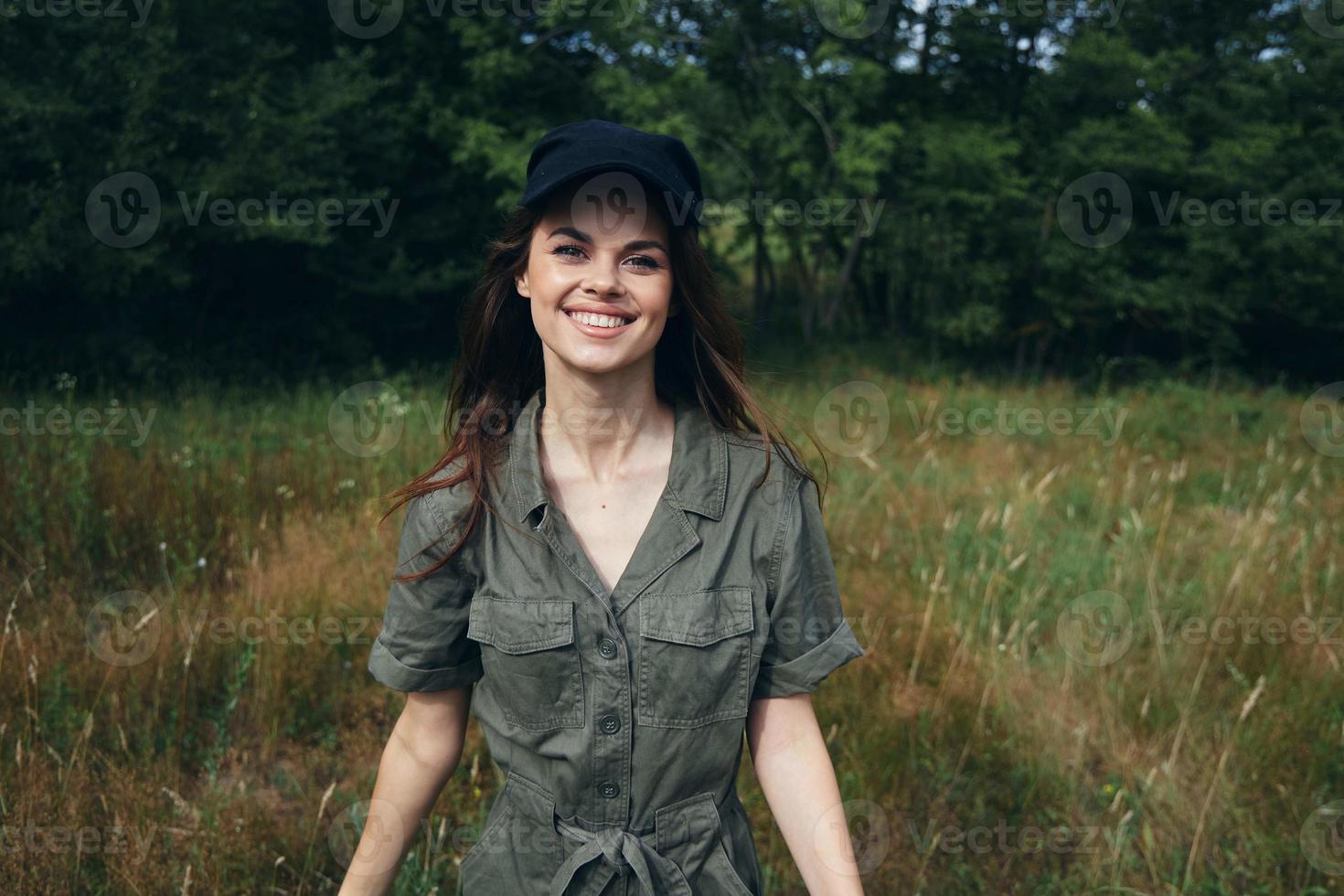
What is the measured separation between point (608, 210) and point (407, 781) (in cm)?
104

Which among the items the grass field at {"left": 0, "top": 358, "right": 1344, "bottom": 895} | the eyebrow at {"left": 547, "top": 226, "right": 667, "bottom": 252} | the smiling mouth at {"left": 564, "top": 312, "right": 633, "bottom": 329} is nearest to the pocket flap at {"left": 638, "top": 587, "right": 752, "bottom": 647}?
the smiling mouth at {"left": 564, "top": 312, "right": 633, "bottom": 329}

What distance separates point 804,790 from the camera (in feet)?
5.14

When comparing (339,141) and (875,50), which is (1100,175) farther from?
(339,141)

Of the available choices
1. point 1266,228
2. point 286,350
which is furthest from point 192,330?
point 1266,228

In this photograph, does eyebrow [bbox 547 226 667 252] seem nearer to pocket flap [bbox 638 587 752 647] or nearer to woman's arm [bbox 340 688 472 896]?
pocket flap [bbox 638 587 752 647]

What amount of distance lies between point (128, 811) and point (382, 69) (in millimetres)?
10989

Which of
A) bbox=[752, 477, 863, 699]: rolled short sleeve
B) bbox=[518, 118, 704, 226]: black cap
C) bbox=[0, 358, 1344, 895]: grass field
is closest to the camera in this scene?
bbox=[518, 118, 704, 226]: black cap

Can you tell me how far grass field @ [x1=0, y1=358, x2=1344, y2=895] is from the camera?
2734 mm

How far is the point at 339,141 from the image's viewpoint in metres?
10.5

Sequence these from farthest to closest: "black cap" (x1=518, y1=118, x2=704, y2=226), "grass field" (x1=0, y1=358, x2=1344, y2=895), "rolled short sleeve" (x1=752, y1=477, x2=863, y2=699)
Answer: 1. "grass field" (x1=0, y1=358, x2=1344, y2=895)
2. "rolled short sleeve" (x1=752, y1=477, x2=863, y2=699)
3. "black cap" (x1=518, y1=118, x2=704, y2=226)

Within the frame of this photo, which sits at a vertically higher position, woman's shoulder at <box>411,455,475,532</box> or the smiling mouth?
the smiling mouth

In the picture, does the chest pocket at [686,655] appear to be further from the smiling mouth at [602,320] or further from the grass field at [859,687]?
the grass field at [859,687]

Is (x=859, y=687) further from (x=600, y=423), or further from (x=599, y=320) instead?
(x=599, y=320)

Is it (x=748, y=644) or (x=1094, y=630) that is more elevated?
(x=748, y=644)
